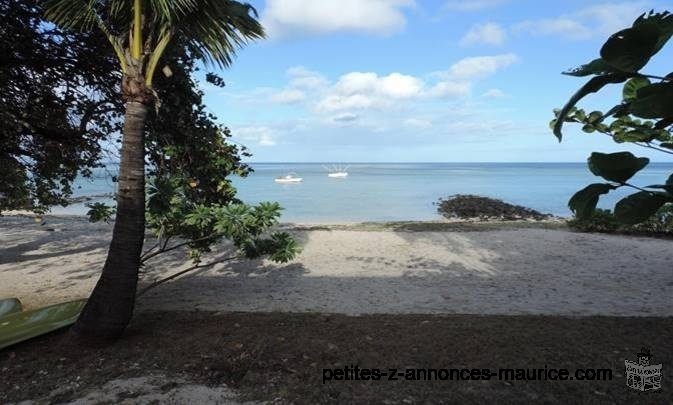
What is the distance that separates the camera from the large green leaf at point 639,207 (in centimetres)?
108

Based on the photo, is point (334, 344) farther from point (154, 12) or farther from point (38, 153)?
point (38, 153)

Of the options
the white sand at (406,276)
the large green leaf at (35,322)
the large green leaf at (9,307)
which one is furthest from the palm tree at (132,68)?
the white sand at (406,276)

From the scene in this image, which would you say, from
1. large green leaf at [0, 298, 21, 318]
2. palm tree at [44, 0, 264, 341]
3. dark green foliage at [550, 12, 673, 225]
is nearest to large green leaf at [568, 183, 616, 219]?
dark green foliage at [550, 12, 673, 225]

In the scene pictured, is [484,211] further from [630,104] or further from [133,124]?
[630,104]

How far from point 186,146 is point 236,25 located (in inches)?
60.0

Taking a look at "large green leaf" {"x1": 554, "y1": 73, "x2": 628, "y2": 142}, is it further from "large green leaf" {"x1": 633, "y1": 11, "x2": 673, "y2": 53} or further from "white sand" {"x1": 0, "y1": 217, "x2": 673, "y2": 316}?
"white sand" {"x1": 0, "y1": 217, "x2": 673, "y2": 316}

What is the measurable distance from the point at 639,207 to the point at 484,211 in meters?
22.9

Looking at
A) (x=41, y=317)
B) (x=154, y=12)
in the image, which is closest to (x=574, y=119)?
(x=154, y=12)

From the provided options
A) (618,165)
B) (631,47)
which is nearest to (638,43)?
(631,47)

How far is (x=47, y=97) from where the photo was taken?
6137mm

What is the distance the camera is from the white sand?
6312 mm

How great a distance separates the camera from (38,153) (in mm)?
6707

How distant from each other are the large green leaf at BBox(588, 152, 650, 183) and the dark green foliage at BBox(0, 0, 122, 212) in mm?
5741

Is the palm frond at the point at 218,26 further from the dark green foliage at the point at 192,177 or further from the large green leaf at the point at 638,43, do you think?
the large green leaf at the point at 638,43
